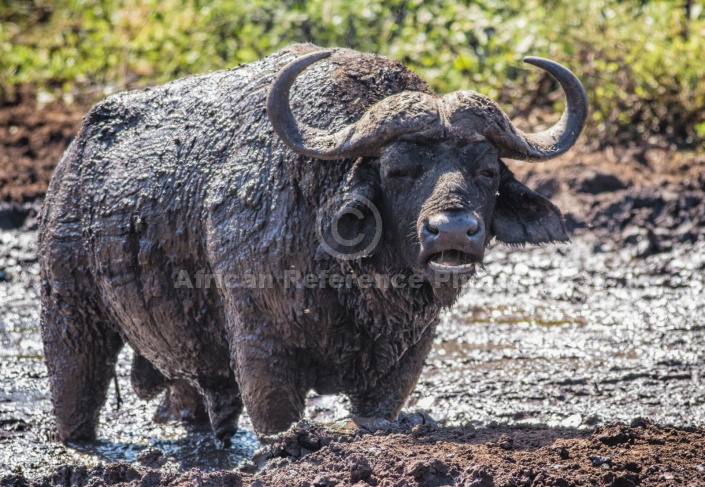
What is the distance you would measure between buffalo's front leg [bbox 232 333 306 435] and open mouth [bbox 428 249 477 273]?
99 cm

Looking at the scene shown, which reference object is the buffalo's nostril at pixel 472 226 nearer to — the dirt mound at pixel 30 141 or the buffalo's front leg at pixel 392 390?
the buffalo's front leg at pixel 392 390

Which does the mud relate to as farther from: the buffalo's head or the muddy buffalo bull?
the buffalo's head

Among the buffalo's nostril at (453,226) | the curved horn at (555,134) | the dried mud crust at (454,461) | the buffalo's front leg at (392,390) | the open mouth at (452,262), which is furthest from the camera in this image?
the buffalo's front leg at (392,390)

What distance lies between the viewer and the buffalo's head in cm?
465

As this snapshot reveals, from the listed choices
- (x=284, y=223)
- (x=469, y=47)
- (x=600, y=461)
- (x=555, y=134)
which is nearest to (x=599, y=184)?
(x=469, y=47)

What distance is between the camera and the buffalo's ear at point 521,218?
5.11 meters

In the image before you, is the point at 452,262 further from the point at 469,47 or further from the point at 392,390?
the point at 469,47

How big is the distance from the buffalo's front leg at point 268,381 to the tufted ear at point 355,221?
23.4 inches

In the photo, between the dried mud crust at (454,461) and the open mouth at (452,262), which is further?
the open mouth at (452,262)

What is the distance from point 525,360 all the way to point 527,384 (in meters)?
0.49

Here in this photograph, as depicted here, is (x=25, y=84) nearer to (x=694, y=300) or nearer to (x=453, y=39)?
(x=453, y=39)

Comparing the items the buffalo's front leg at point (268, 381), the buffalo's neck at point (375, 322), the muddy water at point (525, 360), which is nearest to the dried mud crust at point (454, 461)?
the buffalo's front leg at point (268, 381)

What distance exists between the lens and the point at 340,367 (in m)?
5.28

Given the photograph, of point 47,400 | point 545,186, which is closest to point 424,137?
point 47,400
